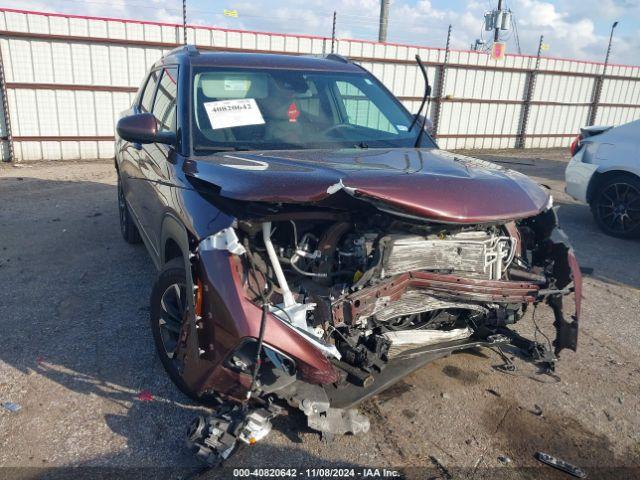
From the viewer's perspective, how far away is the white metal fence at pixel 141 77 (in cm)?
1069

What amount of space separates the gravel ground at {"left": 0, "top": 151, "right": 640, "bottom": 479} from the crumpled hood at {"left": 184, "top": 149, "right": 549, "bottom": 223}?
119 cm

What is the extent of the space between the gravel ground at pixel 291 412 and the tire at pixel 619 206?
2.13m

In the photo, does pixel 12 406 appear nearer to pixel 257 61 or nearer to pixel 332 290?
pixel 332 290

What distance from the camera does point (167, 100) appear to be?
3992mm

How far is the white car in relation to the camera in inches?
263

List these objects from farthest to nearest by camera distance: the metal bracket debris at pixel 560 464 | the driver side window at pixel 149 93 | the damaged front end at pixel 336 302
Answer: the driver side window at pixel 149 93
the metal bracket debris at pixel 560 464
the damaged front end at pixel 336 302

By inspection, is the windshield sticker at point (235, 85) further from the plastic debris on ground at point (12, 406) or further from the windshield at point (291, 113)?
the plastic debris on ground at point (12, 406)

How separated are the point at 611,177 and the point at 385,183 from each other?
552cm

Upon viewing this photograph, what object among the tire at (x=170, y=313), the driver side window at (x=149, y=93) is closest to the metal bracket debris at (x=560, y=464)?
the tire at (x=170, y=313)

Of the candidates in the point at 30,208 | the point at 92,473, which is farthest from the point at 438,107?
the point at 92,473

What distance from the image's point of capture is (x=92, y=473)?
98.7 inches

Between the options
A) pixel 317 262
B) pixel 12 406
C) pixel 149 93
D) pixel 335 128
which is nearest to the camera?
pixel 317 262

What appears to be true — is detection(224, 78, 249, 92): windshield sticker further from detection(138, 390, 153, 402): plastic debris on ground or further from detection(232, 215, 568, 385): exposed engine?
detection(138, 390, 153, 402): plastic debris on ground

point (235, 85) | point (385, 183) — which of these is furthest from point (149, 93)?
point (385, 183)
